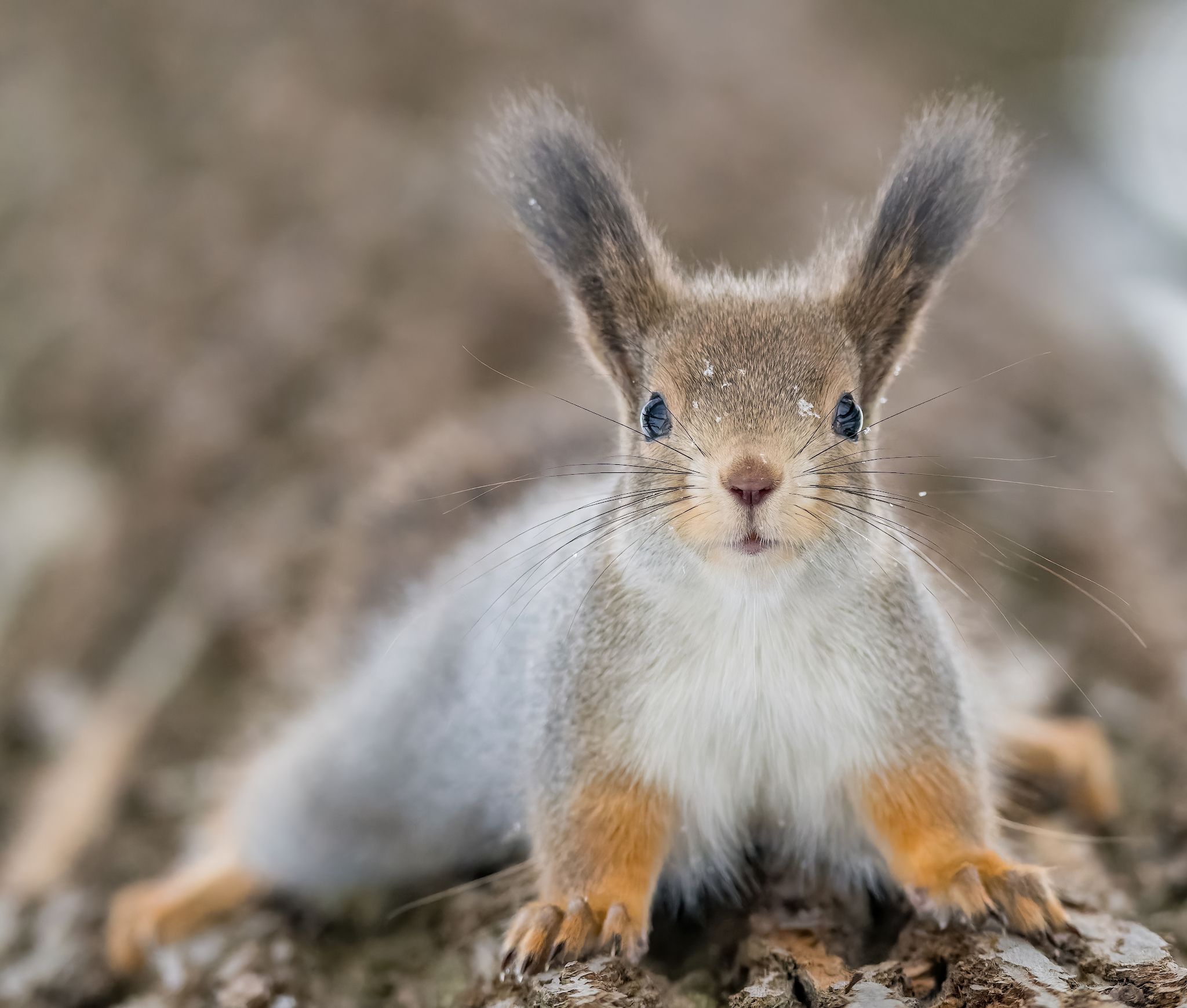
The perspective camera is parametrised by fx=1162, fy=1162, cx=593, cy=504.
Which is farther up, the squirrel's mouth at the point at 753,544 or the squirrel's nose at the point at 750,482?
the squirrel's nose at the point at 750,482

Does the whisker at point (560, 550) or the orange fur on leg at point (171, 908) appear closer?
the whisker at point (560, 550)

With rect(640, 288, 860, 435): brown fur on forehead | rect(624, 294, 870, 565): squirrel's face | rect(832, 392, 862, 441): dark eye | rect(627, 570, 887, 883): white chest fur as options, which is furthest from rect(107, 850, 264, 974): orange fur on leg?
rect(832, 392, 862, 441): dark eye

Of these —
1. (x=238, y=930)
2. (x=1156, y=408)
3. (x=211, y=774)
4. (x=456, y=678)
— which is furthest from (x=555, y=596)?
(x=1156, y=408)

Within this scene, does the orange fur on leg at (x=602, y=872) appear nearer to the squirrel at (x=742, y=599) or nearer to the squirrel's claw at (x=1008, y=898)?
the squirrel at (x=742, y=599)

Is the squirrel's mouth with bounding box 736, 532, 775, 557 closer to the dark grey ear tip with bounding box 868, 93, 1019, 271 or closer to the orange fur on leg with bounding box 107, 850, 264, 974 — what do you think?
the dark grey ear tip with bounding box 868, 93, 1019, 271

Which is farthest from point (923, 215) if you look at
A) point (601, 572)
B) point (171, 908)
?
point (171, 908)

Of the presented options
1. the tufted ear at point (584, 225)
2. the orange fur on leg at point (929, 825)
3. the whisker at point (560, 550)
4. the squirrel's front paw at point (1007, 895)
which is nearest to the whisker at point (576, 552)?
the whisker at point (560, 550)

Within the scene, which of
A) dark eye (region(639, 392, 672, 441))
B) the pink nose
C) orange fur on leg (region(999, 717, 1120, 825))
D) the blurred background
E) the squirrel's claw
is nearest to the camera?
the pink nose

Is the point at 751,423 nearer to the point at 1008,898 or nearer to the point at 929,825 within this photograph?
the point at 929,825
